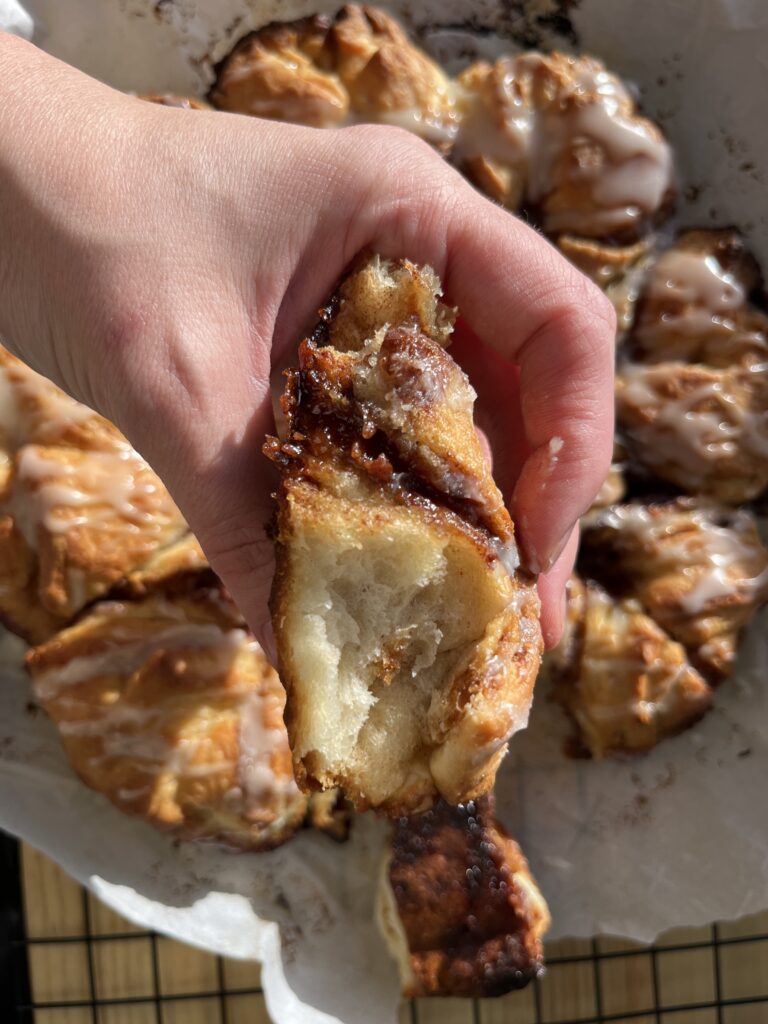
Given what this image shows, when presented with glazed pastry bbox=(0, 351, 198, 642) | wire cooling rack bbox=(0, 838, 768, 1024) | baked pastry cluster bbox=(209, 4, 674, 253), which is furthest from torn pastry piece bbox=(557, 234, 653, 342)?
wire cooling rack bbox=(0, 838, 768, 1024)

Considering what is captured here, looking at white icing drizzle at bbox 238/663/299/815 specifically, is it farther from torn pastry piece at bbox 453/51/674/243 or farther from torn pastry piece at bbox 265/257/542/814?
torn pastry piece at bbox 453/51/674/243

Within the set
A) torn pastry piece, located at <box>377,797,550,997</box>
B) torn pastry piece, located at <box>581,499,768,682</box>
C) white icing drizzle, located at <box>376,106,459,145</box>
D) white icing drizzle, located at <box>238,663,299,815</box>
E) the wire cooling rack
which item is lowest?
the wire cooling rack

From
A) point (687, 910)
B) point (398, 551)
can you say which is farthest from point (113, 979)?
point (398, 551)

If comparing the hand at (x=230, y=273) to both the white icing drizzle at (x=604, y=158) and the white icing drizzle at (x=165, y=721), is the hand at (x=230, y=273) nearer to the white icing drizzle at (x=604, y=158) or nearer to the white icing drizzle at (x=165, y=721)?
the white icing drizzle at (x=165, y=721)

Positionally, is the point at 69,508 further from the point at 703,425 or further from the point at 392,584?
the point at 703,425

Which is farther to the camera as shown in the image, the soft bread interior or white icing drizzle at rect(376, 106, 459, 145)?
white icing drizzle at rect(376, 106, 459, 145)

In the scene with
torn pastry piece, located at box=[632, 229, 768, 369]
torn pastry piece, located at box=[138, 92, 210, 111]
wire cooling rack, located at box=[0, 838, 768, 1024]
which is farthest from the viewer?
wire cooling rack, located at box=[0, 838, 768, 1024]

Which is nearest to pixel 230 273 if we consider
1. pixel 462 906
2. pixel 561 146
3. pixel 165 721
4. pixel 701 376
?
pixel 165 721
